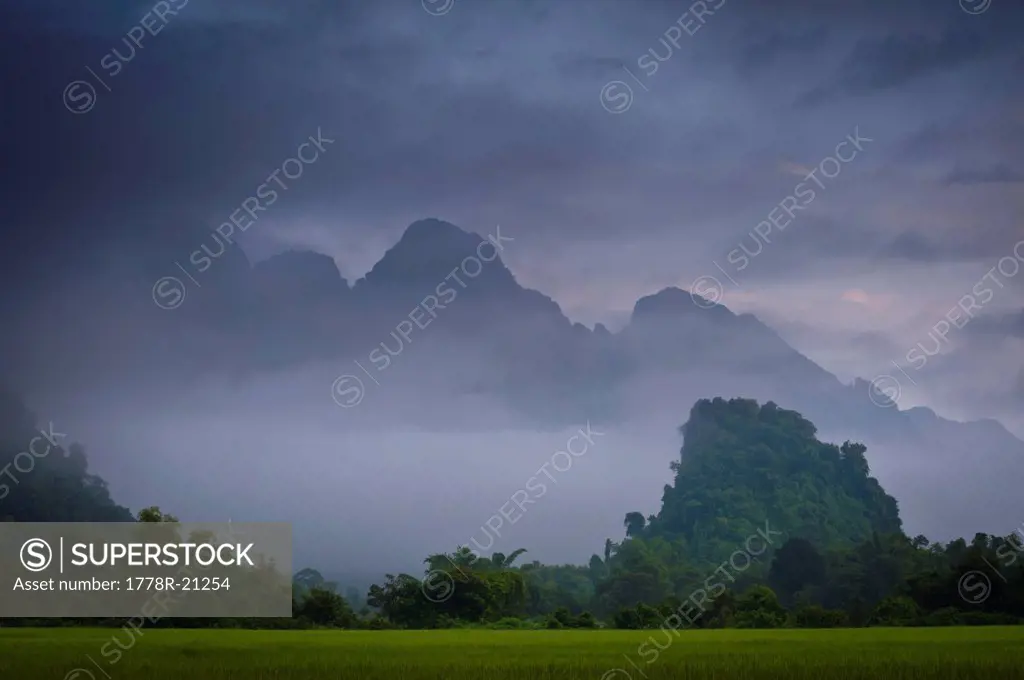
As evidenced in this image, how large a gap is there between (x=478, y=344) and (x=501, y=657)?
116 feet

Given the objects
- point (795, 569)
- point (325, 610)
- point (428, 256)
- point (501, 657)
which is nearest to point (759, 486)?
point (795, 569)

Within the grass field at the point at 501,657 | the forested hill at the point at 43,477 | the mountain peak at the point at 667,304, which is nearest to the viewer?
the grass field at the point at 501,657

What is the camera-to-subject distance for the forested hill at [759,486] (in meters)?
45.9

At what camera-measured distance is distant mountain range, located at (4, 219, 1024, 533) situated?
3947 centimetres

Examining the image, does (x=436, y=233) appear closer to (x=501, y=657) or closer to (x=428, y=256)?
(x=428, y=256)

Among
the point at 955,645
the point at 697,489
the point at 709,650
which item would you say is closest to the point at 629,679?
the point at 709,650

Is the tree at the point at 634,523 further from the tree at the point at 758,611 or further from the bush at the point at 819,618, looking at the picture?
the bush at the point at 819,618

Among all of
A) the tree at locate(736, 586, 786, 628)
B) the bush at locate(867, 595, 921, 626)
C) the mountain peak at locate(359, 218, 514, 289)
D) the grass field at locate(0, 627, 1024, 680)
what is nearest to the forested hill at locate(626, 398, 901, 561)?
the mountain peak at locate(359, 218, 514, 289)

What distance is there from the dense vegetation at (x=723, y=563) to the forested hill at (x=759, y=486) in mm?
72

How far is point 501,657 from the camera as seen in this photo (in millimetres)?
11352

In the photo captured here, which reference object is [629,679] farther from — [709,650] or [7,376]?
[7,376]

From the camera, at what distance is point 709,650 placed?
38.8 feet

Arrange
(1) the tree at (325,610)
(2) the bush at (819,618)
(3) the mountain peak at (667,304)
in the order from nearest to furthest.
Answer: (1) the tree at (325,610) < (2) the bush at (819,618) < (3) the mountain peak at (667,304)

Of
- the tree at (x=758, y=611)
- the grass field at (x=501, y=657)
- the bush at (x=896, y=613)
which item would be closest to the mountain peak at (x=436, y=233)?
the tree at (x=758, y=611)
